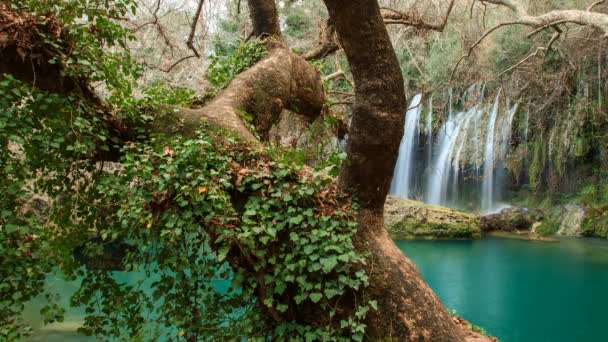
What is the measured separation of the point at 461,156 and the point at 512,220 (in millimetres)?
2675

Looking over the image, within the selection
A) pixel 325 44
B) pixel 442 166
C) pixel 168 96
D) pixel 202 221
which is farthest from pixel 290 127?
pixel 442 166

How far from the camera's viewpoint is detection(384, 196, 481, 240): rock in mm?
13102

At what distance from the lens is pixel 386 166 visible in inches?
114

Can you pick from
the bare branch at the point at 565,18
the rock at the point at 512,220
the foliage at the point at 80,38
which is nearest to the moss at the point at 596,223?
the rock at the point at 512,220

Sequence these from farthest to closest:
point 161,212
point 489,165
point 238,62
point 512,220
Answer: point 489,165, point 512,220, point 238,62, point 161,212

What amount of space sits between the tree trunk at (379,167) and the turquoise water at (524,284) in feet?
16.0

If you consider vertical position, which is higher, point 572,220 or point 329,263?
→ point 572,220

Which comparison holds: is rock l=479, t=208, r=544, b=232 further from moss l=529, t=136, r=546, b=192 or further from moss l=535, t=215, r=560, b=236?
moss l=529, t=136, r=546, b=192

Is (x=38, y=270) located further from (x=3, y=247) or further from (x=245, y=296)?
(x=245, y=296)

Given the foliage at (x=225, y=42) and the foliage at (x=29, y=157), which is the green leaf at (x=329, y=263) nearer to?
the foliage at (x=29, y=157)

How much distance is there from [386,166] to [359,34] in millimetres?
811

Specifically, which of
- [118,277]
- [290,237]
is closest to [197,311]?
[290,237]

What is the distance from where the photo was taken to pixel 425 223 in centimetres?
1321

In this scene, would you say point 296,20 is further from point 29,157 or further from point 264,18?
point 29,157
